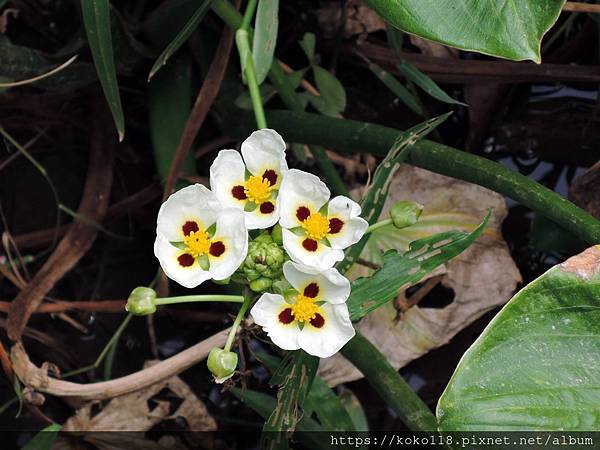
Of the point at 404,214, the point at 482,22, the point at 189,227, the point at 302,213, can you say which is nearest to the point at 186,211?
the point at 189,227

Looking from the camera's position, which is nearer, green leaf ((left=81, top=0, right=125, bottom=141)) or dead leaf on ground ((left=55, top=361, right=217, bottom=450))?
green leaf ((left=81, top=0, right=125, bottom=141))

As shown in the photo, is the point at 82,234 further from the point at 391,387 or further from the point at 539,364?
the point at 539,364

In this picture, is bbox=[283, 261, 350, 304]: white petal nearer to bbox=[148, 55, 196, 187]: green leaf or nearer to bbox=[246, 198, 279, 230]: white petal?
bbox=[246, 198, 279, 230]: white petal

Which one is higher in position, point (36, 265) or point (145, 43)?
point (145, 43)

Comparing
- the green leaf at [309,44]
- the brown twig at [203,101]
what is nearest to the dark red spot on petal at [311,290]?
the brown twig at [203,101]

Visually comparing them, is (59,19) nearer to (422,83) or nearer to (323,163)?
(323,163)

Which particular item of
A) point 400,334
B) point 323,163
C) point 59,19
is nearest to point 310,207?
point 323,163

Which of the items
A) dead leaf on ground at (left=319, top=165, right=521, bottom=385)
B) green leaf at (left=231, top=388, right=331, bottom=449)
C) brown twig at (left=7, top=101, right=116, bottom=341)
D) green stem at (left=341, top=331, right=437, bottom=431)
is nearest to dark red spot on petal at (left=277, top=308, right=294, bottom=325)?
green stem at (left=341, top=331, right=437, bottom=431)
